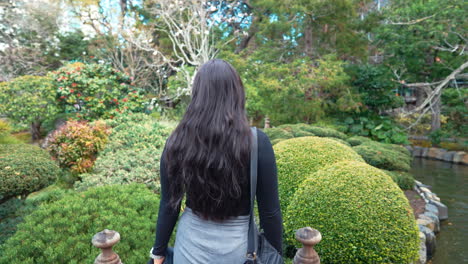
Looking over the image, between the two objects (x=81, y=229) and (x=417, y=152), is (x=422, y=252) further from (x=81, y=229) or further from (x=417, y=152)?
(x=417, y=152)

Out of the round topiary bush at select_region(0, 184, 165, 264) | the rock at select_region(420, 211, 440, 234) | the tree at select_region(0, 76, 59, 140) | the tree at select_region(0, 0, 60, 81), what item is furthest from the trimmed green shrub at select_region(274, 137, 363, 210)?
the tree at select_region(0, 0, 60, 81)

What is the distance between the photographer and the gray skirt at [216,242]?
1.26m

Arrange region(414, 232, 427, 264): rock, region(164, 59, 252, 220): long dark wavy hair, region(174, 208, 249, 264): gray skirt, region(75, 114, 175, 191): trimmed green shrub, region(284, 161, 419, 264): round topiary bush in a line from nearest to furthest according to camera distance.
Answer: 1. region(164, 59, 252, 220): long dark wavy hair
2. region(174, 208, 249, 264): gray skirt
3. region(284, 161, 419, 264): round topiary bush
4. region(414, 232, 427, 264): rock
5. region(75, 114, 175, 191): trimmed green shrub

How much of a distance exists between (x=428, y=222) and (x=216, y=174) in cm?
463

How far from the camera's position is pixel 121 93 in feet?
28.2

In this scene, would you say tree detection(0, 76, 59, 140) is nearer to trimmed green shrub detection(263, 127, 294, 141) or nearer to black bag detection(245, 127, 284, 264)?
trimmed green shrub detection(263, 127, 294, 141)

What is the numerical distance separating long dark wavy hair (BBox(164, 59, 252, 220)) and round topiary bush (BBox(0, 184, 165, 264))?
1.30 m

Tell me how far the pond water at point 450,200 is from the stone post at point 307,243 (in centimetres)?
316

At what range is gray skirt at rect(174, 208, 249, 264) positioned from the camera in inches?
49.7

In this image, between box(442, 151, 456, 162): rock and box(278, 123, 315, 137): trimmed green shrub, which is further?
box(442, 151, 456, 162): rock

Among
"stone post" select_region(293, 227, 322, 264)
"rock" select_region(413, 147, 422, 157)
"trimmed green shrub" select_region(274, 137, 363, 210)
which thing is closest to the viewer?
"stone post" select_region(293, 227, 322, 264)

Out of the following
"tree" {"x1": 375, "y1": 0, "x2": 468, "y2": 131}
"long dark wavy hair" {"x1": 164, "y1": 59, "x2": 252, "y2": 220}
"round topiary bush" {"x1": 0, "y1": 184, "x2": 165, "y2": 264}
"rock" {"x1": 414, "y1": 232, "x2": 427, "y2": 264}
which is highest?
"tree" {"x1": 375, "y1": 0, "x2": 468, "y2": 131}

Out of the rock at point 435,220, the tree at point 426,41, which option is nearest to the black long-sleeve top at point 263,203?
the rock at point 435,220

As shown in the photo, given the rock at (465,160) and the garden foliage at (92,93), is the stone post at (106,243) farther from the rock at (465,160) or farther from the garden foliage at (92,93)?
the rock at (465,160)
